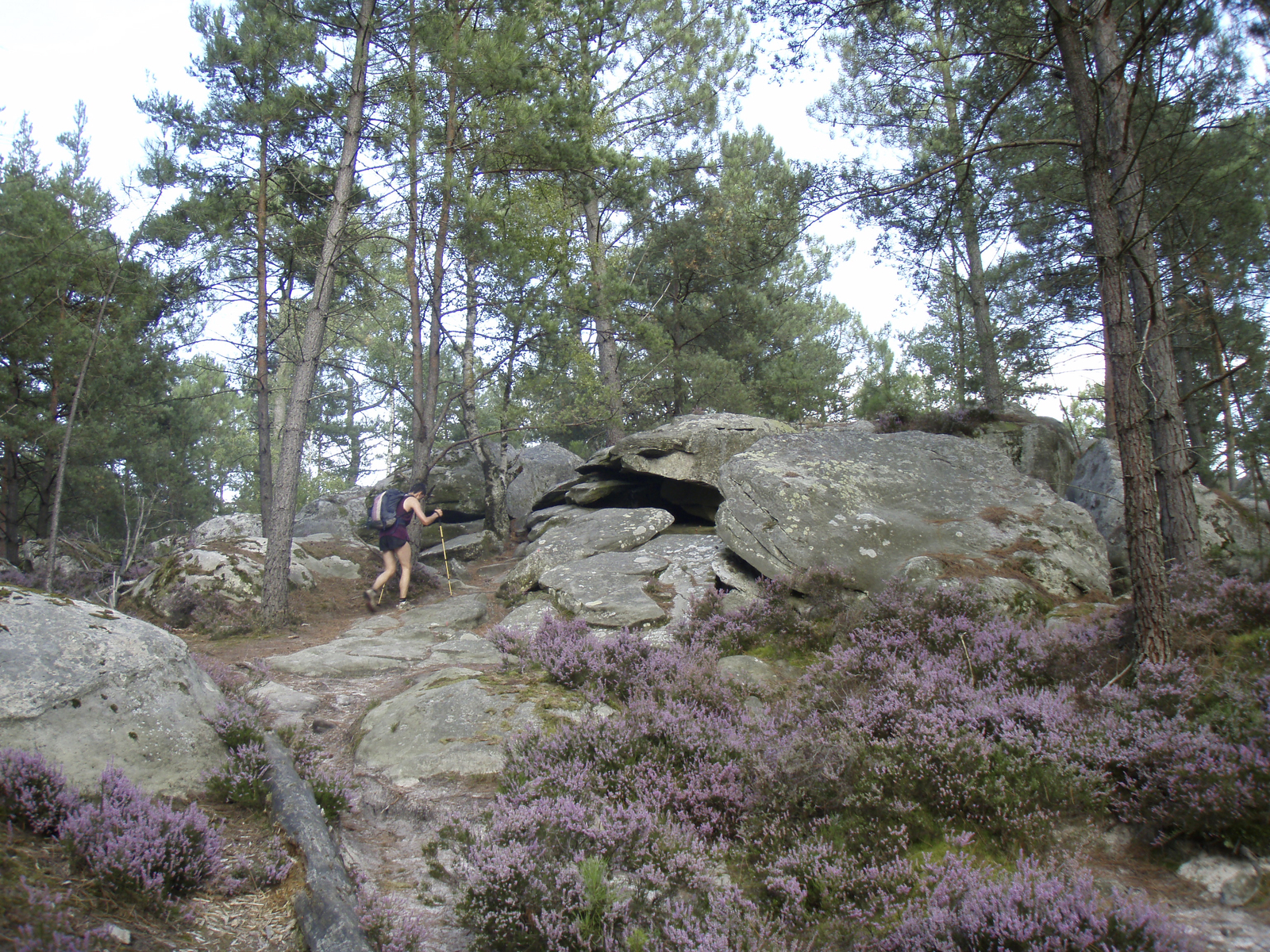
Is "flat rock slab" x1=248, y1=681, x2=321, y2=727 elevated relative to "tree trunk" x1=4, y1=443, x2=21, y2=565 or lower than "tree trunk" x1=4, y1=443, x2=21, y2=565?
lower

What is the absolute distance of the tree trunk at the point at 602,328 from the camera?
15797 mm

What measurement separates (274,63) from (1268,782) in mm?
16780

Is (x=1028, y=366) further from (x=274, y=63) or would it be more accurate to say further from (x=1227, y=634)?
(x=274, y=63)

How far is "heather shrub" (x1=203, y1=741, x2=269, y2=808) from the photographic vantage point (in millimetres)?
3746

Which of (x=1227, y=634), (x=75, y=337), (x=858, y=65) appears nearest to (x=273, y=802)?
(x=1227, y=634)

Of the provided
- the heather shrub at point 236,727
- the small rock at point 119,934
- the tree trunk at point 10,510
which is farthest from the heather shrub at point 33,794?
the tree trunk at point 10,510

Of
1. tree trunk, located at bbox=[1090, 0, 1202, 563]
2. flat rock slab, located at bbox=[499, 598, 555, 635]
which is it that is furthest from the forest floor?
tree trunk, located at bbox=[1090, 0, 1202, 563]

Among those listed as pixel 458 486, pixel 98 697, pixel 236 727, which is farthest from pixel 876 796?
pixel 458 486

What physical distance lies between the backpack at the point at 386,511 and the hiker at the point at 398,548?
5 centimetres

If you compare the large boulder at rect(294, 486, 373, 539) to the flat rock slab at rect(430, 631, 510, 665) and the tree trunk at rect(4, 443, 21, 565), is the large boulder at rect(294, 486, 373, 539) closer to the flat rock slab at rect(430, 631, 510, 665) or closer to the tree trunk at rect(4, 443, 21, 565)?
the tree trunk at rect(4, 443, 21, 565)

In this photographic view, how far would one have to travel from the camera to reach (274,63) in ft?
42.6

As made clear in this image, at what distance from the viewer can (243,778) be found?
3807mm

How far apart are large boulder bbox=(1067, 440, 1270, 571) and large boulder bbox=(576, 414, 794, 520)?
206 inches

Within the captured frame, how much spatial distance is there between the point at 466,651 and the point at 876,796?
550 centimetres
